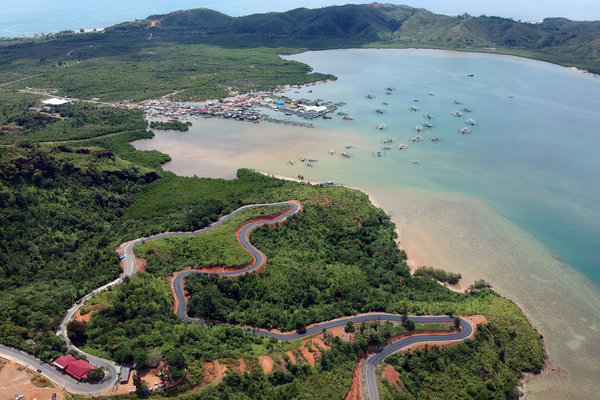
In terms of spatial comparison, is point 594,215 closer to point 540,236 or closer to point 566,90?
point 540,236

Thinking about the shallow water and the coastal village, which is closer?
the shallow water

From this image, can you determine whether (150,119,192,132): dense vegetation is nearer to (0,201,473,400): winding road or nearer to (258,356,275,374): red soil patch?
(0,201,473,400): winding road

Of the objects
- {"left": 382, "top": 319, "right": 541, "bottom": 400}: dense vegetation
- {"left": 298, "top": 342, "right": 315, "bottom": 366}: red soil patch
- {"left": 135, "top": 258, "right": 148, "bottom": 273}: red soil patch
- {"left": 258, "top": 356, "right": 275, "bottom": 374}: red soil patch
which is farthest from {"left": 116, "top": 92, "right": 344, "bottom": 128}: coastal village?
{"left": 258, "top": 356, "right": 275, "bottom": 374}: red soil patch

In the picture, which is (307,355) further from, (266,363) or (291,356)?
(266,363)

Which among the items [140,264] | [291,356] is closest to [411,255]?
[291,356]

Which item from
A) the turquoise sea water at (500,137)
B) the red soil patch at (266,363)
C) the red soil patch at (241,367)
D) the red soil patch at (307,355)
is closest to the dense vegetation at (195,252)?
the red soil patch at (307,355)

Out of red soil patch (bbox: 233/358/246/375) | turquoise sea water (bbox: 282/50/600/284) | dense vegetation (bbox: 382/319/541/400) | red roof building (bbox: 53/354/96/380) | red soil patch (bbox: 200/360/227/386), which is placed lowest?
dense vegetation (bbox: 382/319/541/400)
